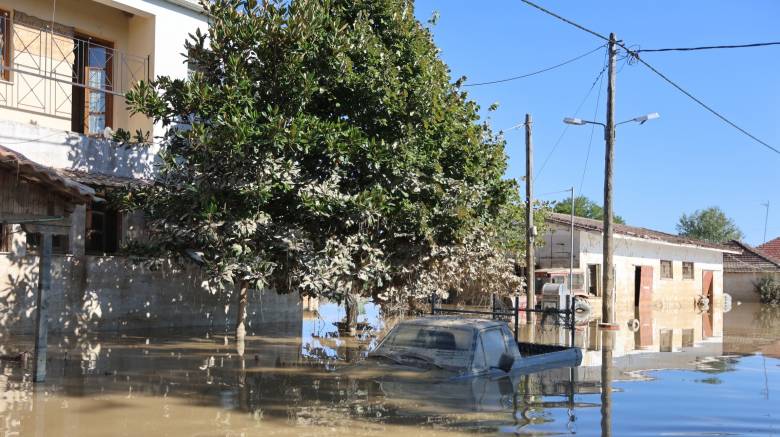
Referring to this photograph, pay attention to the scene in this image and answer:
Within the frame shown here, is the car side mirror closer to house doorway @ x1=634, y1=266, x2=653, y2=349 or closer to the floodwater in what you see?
the floodwater

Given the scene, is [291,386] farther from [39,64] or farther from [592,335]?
[592,335]

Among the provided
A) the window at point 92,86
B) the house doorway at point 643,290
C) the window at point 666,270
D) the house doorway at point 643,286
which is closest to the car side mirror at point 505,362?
the window at point 92,86

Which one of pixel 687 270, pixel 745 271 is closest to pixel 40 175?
pixel 687 270

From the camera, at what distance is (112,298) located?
55.2 feet

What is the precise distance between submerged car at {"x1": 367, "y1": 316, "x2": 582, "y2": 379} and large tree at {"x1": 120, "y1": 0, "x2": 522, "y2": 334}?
3.38 m

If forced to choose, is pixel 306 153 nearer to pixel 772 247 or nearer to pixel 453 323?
pixel 453 323

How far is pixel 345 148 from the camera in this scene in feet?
43.8

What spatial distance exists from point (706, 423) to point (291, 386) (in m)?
5.81

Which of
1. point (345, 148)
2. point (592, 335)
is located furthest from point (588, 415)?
point (592, 335)

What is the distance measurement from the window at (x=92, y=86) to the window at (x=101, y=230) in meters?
2.40

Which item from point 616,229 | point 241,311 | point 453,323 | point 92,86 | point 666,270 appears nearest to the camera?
point 453,323

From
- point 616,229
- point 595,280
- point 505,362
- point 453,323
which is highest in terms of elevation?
point 616,229

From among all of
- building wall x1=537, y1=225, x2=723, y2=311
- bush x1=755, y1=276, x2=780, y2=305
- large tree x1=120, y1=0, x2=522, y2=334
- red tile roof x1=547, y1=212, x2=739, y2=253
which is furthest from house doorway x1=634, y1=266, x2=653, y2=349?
large tree x1=120, y1=0, x2=522, y2=334

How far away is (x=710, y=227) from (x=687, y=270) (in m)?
36.9
